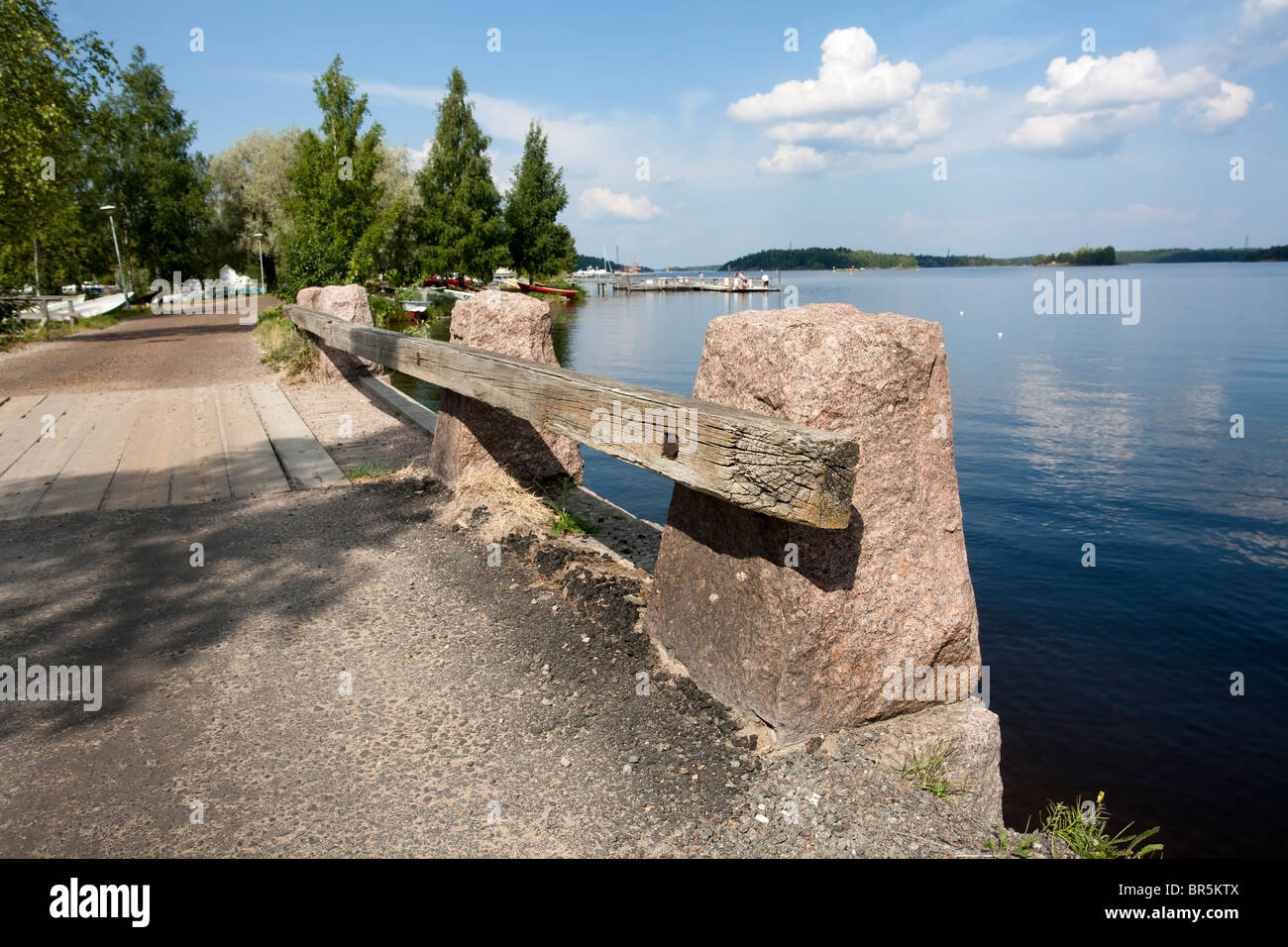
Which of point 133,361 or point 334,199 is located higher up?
point 334,199

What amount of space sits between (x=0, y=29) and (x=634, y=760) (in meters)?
21.8

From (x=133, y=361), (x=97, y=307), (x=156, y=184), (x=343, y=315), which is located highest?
(x=156, y=184)

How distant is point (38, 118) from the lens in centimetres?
1761

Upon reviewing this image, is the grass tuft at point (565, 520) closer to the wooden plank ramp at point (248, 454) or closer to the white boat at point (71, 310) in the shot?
the wooden plank ramp at point (248, 454)

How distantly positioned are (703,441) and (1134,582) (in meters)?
6.57

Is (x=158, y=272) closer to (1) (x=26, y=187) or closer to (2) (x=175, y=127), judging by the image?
(2) (x=175, y=127)

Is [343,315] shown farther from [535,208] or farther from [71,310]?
[535,208]

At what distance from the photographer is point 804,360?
317 cm

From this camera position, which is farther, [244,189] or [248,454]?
[244,189]

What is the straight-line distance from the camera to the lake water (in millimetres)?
5082

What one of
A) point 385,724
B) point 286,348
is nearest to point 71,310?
point 286,348

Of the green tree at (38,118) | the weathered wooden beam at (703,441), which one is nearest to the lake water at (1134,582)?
the weathered wooden beam at (703,441)

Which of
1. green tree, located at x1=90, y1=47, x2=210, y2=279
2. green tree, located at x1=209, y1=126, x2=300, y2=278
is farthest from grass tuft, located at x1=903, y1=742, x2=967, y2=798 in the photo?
green tree, located at x1=209, y1=126, x2=300, y2=278
